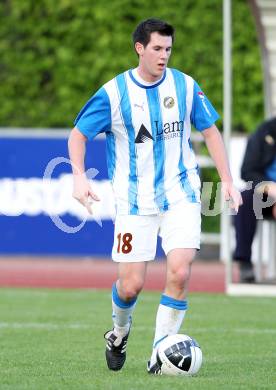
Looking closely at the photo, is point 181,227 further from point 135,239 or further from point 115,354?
point 115,354

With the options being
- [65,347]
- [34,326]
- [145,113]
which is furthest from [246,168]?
[145,113]

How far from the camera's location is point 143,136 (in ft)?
23.4

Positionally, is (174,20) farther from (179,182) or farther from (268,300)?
(179,182)

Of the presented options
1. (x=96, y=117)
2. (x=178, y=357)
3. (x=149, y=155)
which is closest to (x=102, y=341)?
(x=178, y=357)

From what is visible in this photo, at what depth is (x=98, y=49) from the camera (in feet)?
60.9

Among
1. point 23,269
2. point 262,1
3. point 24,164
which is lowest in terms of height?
point 23,269

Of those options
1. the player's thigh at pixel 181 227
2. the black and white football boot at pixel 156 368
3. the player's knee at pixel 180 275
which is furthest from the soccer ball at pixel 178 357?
the player's thigh at pixel 181 227

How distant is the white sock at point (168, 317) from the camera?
6984mm

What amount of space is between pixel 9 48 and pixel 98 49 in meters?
1.34

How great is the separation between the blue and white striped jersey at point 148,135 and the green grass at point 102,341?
1.01 m

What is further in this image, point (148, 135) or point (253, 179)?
point (253, 179)

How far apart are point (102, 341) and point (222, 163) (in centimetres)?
207

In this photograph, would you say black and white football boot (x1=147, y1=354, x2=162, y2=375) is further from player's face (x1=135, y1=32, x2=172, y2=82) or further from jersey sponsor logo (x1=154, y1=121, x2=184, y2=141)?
player's face (x1=135, y1=32, x2=172, y2=82)

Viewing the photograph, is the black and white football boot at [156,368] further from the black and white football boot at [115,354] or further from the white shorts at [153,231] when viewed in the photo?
the white shorts at [153,231]
